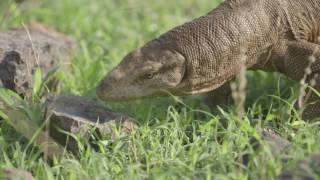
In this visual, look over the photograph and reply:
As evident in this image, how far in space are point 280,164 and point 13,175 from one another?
155 centimetres

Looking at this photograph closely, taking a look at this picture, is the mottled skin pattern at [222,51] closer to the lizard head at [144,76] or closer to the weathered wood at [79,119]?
the lizard head at [144,76]

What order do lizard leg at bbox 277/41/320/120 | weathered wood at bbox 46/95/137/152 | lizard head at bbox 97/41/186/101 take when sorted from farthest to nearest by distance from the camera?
1. lizard leg at bbox 277/41/320/120
2. lizard head at bbox 97/41/186/101
3. weathered wood at bbox 46/95/137/152

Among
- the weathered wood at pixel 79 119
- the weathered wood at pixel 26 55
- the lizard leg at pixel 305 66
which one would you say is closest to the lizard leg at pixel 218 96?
the lizard leg at pixel 305 66

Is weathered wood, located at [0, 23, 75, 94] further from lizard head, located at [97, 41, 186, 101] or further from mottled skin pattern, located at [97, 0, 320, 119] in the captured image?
mottled skin pattern, located at [97, 0, 320, 119]

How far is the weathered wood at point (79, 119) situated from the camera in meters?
5.37

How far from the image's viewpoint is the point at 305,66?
229 inches

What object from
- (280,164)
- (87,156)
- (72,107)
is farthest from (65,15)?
(280,164)

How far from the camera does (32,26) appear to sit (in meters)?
8.03

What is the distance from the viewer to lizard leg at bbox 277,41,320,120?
228 inches

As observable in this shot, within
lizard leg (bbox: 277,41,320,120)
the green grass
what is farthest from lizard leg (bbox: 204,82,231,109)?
lizard leg (bbox: 277,41,320,120)

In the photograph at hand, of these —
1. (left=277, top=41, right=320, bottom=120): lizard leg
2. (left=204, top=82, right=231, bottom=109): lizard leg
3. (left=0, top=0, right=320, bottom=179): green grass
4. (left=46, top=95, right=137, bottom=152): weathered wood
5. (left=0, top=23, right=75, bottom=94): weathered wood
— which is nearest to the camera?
(left=0, top=0, right=320, bottom=179): green grass

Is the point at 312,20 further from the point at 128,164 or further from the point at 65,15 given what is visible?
the point at 65,15

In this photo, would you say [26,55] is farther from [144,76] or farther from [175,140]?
[175,140]

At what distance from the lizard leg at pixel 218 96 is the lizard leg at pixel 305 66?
68 cm
